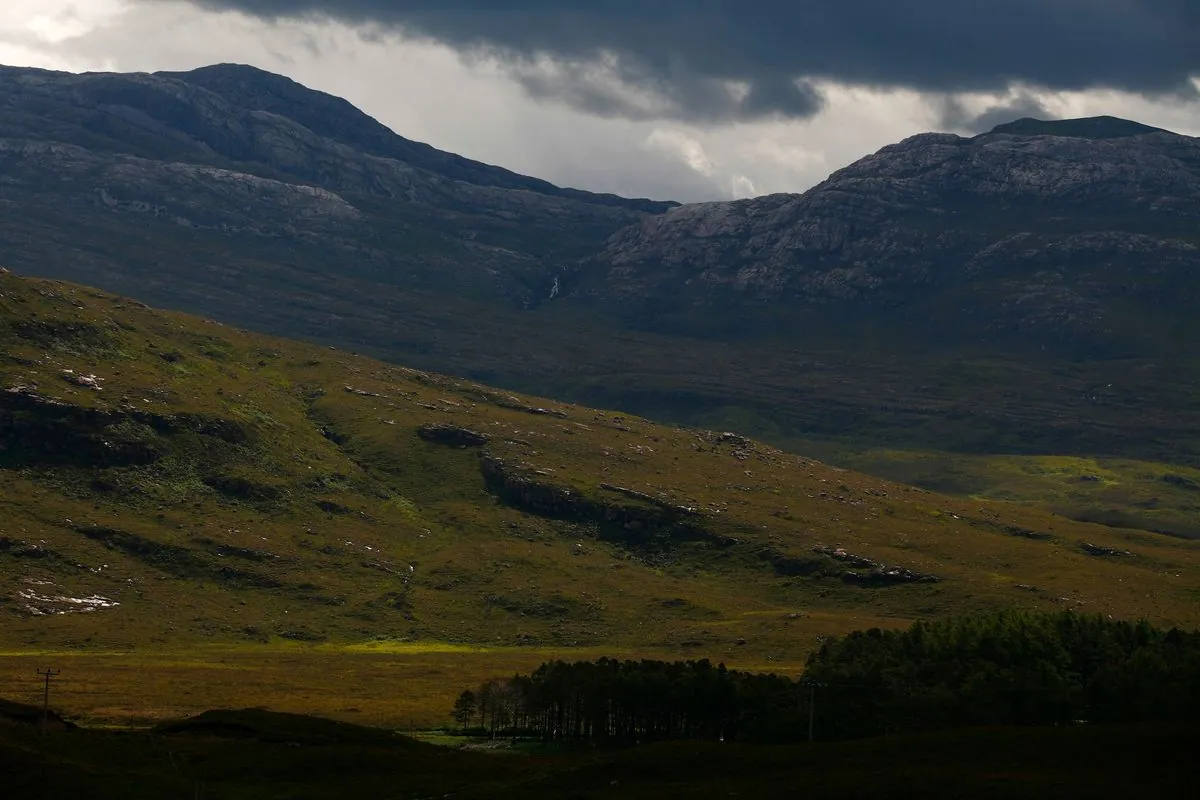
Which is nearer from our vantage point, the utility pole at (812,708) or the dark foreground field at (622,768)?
the dark foreground field at (622,768)

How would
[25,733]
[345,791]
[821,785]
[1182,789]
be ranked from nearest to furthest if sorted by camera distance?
[1182,789] → [821,785] → [345,791] → [25,733]

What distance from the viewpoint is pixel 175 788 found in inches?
5340

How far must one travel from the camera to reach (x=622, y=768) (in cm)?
14788

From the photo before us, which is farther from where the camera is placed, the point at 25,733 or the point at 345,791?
the point at 25,733

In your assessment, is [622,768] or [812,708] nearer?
[622,768]

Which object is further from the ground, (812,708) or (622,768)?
(812,708)

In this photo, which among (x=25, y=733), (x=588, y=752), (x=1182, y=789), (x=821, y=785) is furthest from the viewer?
(x=588, y=752)

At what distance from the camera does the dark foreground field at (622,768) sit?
5012 inches

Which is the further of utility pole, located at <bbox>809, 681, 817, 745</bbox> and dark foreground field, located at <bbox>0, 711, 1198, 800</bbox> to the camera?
utility pole, located at <bbox>809, 681, 817, 745</bbox>

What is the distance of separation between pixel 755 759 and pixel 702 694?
51042 mm

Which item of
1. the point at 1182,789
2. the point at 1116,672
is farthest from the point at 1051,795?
the point at 1116,672

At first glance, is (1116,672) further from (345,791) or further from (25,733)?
(25,733)

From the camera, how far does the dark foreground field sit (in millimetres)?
127312

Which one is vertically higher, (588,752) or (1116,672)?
(1116,672)
